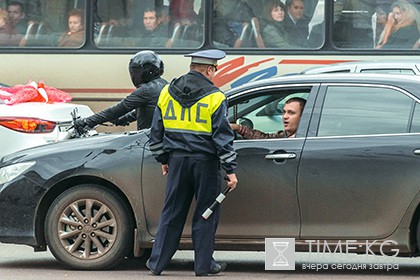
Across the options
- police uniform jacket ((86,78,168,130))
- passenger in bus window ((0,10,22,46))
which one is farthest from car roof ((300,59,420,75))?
passenger in bus window ((0,10,22,46))

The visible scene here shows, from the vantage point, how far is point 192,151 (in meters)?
9.57

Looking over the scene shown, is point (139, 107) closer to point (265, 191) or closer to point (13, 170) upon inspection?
point (13, 170)

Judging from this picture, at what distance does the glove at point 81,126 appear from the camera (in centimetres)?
1093

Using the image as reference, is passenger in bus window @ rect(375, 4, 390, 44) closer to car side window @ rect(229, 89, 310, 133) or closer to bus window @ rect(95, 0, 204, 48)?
bus window @ rect(95, 0, 204, 48)

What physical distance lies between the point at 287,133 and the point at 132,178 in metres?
1.22

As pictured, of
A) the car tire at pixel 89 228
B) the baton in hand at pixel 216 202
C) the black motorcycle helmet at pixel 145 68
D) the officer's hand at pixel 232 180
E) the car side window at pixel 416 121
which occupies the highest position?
the black motorcycle helmet at pixel 145 68

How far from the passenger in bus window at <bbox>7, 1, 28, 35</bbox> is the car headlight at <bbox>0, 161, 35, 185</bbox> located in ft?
23.5

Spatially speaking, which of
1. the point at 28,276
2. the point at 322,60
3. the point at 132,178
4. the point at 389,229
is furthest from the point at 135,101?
the point at 322,60

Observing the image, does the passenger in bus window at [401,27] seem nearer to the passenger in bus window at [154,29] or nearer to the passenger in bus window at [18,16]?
the passenger in bus window at [154,29]

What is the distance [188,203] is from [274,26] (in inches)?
293

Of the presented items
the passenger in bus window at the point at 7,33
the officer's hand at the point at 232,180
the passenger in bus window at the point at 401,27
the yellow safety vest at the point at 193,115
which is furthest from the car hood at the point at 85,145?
the passenger in bus window at the point at 401,27

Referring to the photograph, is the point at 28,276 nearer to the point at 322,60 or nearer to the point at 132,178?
the point at 132,178

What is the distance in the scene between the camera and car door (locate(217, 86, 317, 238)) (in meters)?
9.66

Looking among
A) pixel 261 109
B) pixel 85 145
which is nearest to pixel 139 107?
pixel 85 145
